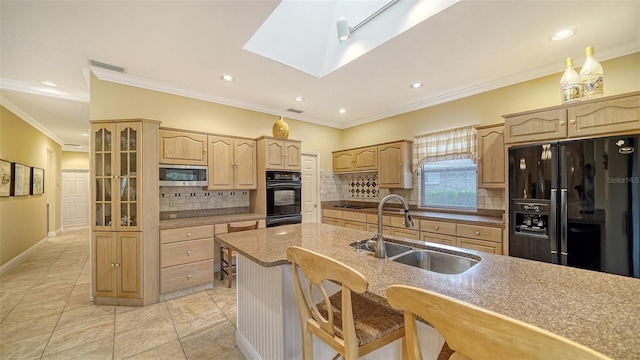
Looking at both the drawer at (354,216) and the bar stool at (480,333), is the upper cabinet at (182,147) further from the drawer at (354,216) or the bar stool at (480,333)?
the bar stool at (480,333)

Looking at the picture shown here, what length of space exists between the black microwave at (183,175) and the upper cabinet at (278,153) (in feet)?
2.78

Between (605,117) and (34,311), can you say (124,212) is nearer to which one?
(34,311)

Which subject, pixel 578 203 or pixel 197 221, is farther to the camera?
pixel 197 221

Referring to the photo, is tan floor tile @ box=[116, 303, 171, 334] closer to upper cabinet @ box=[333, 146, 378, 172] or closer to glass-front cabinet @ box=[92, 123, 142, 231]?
glass-front cabinet @ box=[92, 123, 142, 231]

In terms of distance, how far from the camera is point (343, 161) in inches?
194

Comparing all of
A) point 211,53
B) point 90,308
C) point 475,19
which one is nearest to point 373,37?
point 475,19

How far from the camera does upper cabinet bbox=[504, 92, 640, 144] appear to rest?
2.01 metres

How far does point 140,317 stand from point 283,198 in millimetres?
2152

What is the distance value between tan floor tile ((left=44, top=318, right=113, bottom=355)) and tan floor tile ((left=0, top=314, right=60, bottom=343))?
0.44ft

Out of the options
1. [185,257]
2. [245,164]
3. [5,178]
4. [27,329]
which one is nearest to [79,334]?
[27,329]

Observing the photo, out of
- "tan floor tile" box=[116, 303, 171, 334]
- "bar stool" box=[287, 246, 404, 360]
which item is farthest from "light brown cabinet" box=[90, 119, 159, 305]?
"bar stool" box=[287, 246, 404, 360]

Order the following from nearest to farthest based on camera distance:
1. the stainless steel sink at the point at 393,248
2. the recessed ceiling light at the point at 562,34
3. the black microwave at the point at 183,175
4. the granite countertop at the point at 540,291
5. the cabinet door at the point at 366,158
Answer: the granite countertop at the point at 540,291, the stainless steel sink at the point at 393,248, the recessed ceiling light at the point at 562,34, the black microwave at the point at 183,175, the cabinet door at the point at 366,158

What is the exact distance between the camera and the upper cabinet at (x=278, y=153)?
3740 mm

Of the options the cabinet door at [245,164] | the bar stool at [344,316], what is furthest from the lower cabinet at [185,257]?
the bar stool at [344,316]
